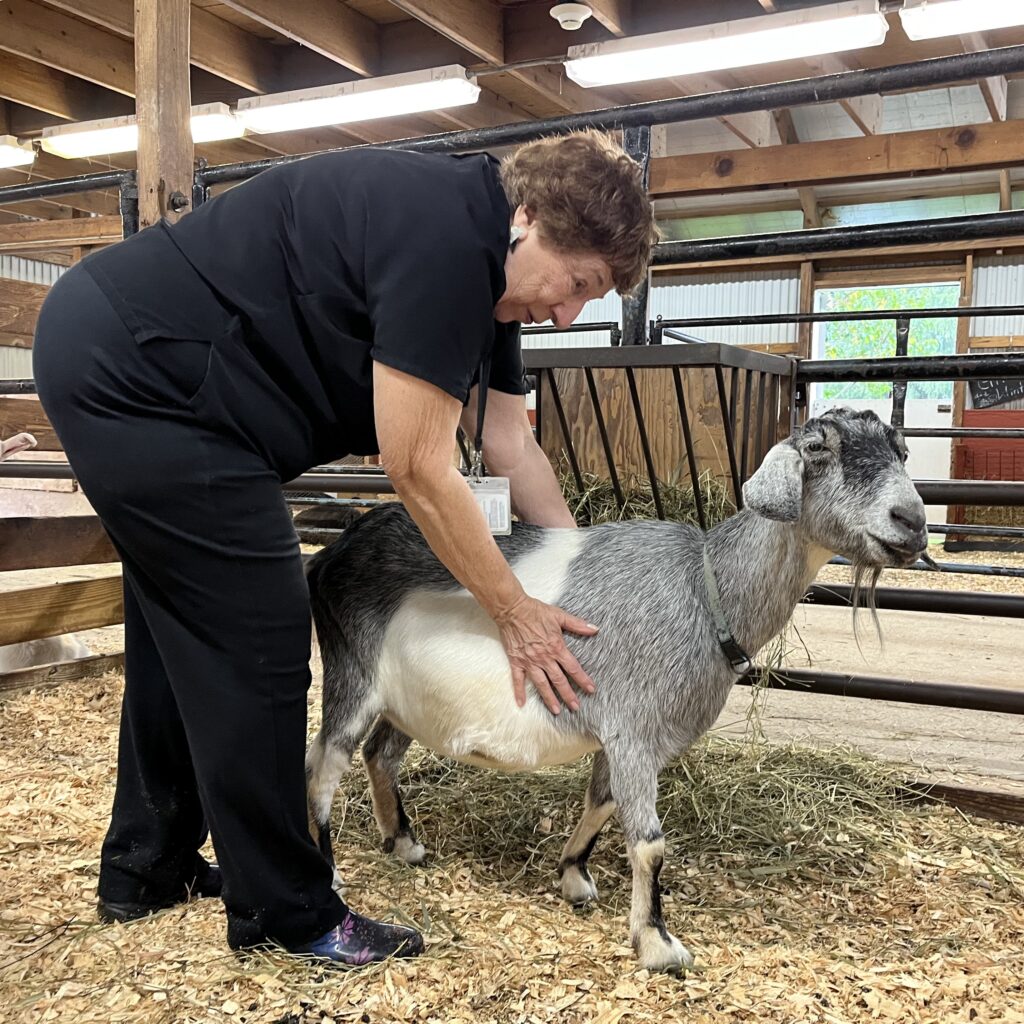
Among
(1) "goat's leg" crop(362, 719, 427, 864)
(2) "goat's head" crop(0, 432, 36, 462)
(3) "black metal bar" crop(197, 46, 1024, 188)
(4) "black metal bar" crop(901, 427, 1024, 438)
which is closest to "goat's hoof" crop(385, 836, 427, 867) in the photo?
(1) "goat's leg" crop(362, 719, 427, 864)

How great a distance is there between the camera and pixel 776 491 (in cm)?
193

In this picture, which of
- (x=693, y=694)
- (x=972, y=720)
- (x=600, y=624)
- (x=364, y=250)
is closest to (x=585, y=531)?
(x=600, y=624)

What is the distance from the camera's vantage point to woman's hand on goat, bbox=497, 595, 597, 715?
198cm

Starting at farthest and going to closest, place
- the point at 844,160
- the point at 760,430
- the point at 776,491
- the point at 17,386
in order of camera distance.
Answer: the point at 844,160
the point at 17,386
the point at 760,430
the point at 776,491

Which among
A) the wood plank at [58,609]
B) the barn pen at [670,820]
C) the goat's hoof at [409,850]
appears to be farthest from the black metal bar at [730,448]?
the wood plank at [58,609]

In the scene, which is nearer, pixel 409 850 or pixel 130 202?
pixel 409 850

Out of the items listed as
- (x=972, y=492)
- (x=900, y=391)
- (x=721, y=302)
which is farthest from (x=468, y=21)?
(x=721, y=302)

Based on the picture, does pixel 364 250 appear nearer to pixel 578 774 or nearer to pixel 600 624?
pixel 600 624

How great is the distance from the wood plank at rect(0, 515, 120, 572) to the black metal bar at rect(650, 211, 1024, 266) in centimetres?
234

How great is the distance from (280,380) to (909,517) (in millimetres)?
1212

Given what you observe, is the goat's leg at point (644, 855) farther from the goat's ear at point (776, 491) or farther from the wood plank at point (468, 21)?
the wood plank at point (468, 21)

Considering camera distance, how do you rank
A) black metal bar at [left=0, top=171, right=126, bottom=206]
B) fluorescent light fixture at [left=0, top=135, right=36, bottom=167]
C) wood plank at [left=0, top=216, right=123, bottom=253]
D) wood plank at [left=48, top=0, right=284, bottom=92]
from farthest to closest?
1. wood plank at [left=0, top=216, right=123, bottom=253]
2. fluorescent light fixture at [left=0, top=135, right=36, bottom=167]
3. wood plank at [left=48, top=0, right=284, bottom=92]
4. black metal bar at [left=0, top=171, right=126, bottom=206]

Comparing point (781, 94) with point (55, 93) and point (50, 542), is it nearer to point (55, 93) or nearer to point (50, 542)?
point (50, 542)

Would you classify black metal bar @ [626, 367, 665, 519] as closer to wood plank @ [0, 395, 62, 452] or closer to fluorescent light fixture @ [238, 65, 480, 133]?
wood plank @ [0, 395, 62, 452]
